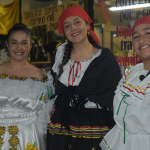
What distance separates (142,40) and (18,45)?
1196 mm

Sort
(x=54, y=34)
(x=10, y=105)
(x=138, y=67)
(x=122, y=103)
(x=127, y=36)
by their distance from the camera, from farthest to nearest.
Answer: (x=54, y=34), (x=127, y=36), (x=10, y=105), (x=138, y=67), (x=122, y=103)

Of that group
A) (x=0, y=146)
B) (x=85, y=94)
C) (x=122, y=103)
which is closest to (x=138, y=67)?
(x=122, y=103)

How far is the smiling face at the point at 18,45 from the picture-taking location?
2.17 metres

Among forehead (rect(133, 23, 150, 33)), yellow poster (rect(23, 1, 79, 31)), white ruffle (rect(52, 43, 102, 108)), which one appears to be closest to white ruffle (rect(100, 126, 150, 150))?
white ruffle (rect(52, 43, 102, 108))

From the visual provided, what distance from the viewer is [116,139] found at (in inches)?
60.4

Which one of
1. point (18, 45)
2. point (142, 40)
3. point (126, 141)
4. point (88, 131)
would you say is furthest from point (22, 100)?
point (142, 40)

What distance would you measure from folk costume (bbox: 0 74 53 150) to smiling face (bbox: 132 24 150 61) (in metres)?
1.01

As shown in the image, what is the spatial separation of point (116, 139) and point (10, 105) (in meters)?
0.99

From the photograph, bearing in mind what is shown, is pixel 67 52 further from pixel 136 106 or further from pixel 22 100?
pixel 136 106

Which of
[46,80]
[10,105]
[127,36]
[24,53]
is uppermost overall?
[127,36]

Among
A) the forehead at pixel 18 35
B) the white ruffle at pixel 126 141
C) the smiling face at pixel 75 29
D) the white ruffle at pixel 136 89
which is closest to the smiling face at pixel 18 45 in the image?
the forehead at pixel 18 35

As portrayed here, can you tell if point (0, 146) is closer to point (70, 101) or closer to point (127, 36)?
point (70, 101)

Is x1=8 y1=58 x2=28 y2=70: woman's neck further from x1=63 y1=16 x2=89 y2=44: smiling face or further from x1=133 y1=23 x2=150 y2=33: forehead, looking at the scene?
x1=133 y1=23 x2=150 y2=33: forehead

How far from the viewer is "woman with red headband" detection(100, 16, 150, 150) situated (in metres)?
1.38
